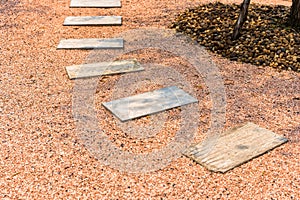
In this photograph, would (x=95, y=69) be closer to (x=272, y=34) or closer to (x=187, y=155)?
(x=187, y=155)

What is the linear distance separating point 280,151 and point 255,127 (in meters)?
0.39

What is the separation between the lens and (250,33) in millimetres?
5363

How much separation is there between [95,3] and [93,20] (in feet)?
3.49

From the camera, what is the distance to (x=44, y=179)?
2.62 metres

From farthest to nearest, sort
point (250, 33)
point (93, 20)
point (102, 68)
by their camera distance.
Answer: point (93, 20), point (250, 33), point (102, 68)

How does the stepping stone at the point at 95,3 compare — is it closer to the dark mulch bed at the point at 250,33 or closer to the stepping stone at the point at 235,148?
the dark mulch bed at the point at 250,33

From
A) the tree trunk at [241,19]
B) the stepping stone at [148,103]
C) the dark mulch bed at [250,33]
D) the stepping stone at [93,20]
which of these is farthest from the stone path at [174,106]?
the tree trunk at [241,19]

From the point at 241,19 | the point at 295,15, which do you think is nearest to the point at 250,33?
the point at 241,19

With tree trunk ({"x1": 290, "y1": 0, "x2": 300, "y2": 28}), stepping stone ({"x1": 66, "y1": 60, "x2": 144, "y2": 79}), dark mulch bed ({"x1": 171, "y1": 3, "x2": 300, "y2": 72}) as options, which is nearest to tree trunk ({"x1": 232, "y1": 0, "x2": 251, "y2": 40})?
dark mulch bed ({"x1": 171, "y1": 3, "x2": 300, "y2": 72})

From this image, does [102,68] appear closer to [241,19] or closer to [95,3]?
[241,19]

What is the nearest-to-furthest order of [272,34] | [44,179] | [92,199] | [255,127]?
[92,199] → [44,179] → [255,127] → [272,34]

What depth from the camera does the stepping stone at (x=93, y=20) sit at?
6016mm

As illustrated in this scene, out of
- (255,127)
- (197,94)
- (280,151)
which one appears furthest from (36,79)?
(280,151)

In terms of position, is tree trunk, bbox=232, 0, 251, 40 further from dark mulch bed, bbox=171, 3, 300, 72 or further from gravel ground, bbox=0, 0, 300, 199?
gravel ground, bbox=0, 0, 300, 199
